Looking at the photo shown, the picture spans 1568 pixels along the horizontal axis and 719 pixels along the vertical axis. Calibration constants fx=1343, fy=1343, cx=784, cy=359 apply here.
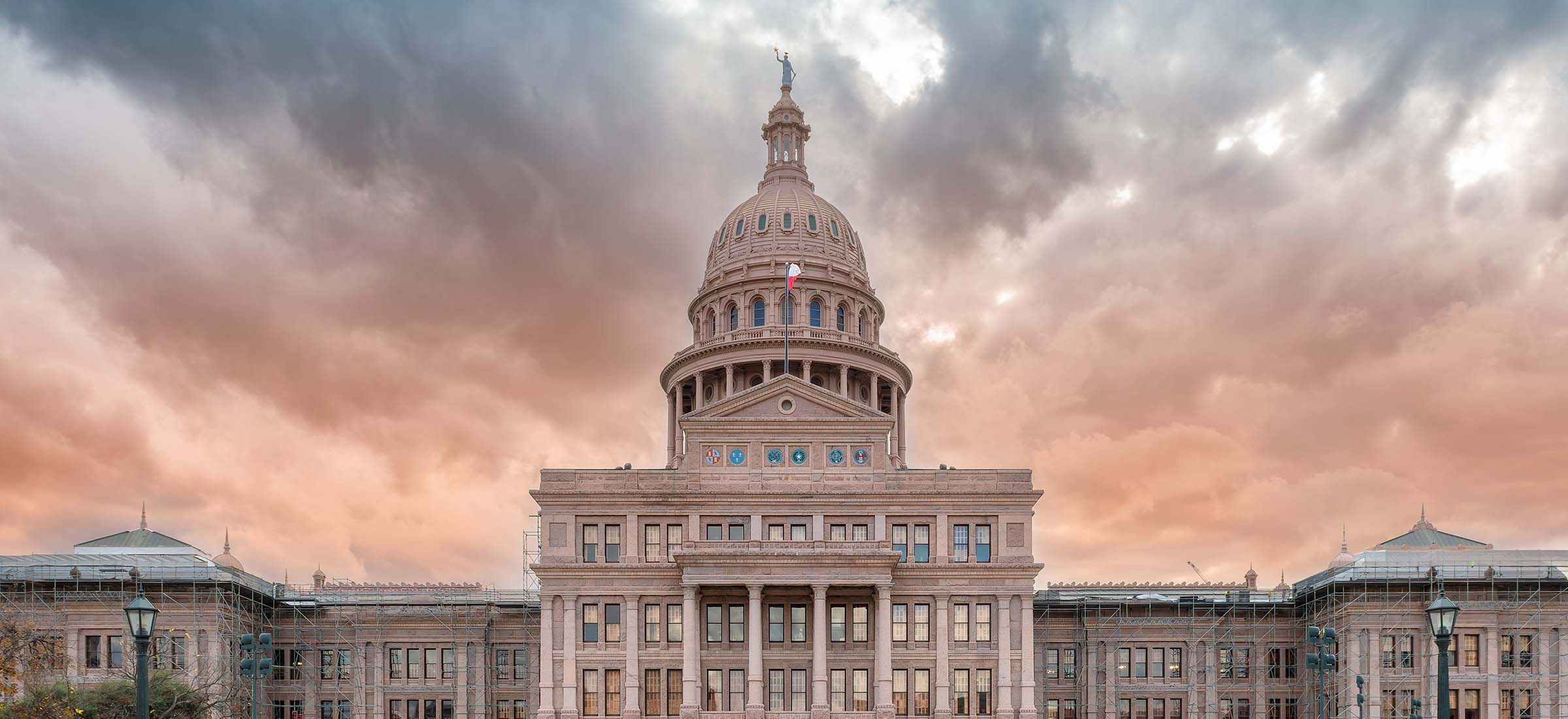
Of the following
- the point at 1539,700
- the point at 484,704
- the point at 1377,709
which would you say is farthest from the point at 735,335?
the point at 1539,700

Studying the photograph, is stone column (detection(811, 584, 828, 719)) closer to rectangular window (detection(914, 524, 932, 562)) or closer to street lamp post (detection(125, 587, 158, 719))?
rectangular window (detection(914, 524, 932, 562))

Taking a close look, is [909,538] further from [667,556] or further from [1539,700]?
[1539,700]

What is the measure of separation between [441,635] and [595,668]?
1340 centimetres

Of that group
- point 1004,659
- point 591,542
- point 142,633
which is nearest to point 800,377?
point 591,542

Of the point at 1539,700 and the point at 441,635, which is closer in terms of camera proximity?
the point at 1539,700

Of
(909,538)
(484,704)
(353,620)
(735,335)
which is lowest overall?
(484,704)

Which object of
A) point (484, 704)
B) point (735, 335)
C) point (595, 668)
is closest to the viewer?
point (595, 668)

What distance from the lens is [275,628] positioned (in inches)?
3093

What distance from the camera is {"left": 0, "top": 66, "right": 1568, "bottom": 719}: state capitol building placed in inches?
2756

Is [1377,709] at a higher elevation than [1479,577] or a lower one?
lower

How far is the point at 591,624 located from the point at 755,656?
9.02 metres

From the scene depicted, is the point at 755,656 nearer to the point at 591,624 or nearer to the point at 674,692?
the point at 674,692

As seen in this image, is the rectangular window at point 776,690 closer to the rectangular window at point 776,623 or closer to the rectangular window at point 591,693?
the rectangular window at point 776,623

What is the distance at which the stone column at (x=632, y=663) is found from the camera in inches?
2741
